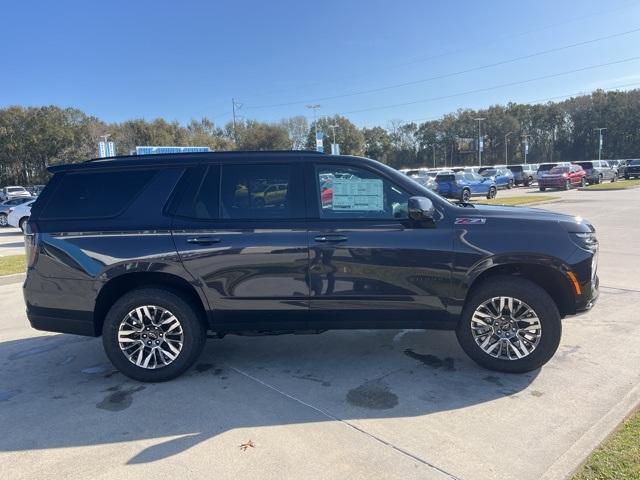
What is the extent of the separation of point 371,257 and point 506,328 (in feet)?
4.45

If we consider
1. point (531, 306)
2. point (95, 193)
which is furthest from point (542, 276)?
point (95, 193)

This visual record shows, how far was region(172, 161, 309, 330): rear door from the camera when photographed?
412 cm

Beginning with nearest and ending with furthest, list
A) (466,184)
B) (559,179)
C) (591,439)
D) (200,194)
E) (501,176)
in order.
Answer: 1. (591,439)
2. (200,194)
3. (466,184)
4. (559,179)
5. (501,176)

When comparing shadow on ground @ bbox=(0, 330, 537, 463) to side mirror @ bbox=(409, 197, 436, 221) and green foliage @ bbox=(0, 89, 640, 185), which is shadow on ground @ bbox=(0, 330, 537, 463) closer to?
side mirror @ bbox=(409, 197, 436, 221)

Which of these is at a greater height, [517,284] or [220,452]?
[517,284]

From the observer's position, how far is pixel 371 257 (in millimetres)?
4086

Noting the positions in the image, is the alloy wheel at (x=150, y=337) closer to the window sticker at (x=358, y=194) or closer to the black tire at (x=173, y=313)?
the black tire at (x=173, y=313)

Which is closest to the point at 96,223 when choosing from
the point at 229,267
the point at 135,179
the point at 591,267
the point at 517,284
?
the point at 135,179

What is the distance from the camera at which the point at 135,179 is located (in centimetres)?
438

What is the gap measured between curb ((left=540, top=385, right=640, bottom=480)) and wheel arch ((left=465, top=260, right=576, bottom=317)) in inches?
33.6

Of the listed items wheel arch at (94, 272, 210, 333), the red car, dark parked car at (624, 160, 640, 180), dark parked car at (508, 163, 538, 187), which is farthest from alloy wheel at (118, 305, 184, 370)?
dark parked car at (624, 160, 640, 180)

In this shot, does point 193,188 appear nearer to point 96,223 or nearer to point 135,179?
point 135,179

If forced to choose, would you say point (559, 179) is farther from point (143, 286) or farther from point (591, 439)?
point (143, 286)

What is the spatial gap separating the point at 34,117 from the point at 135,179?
7282cm
